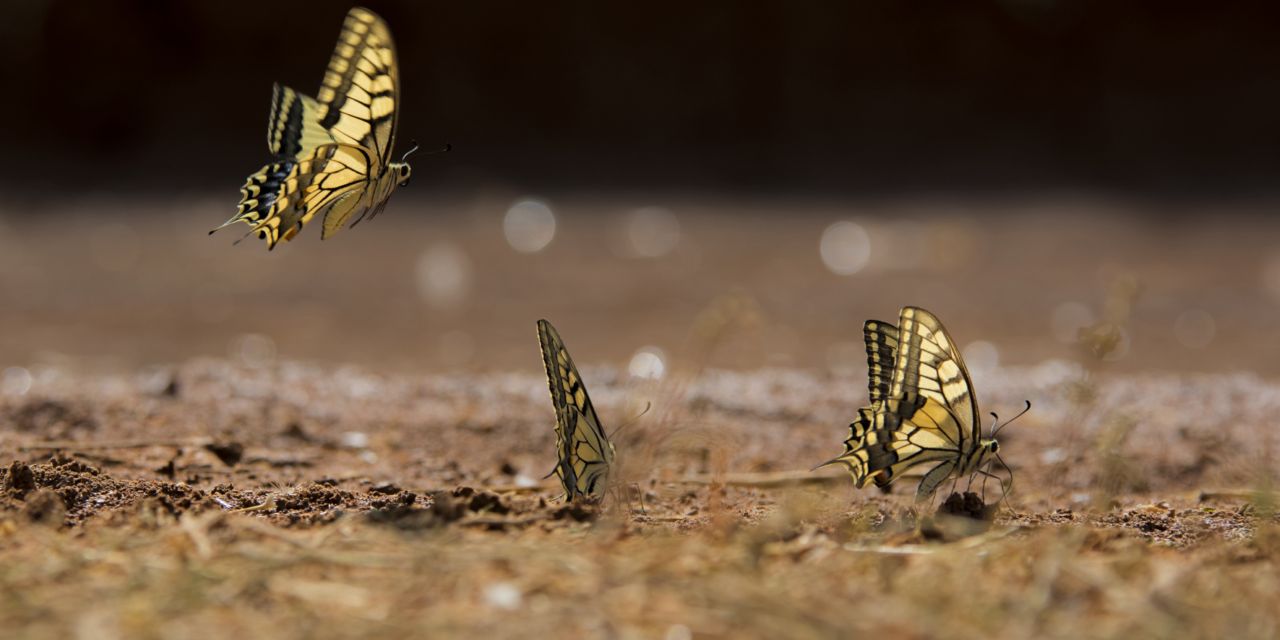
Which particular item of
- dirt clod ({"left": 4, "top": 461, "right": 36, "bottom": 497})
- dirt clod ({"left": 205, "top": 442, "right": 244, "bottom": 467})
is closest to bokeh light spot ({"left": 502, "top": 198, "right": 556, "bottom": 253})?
dirt clod ({"left": 205, "top": 442, "right": 244, "bottom": 467})

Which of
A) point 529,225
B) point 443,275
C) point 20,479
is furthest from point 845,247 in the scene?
point 20,479

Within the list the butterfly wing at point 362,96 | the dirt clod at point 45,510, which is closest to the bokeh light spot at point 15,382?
the butterfly wing at point 362,96

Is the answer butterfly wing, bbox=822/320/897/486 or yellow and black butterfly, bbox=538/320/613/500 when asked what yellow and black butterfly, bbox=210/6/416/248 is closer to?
yellow and black butterfly, bbox=538/320/613/500

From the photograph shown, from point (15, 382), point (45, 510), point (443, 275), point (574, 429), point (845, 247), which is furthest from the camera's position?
point (845, 247)

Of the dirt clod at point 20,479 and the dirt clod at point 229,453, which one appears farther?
the dirt clod at point 229,453

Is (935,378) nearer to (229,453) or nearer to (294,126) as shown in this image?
(294,126)

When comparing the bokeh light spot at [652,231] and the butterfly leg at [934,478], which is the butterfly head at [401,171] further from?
the bokeh light spot at [652,231]
